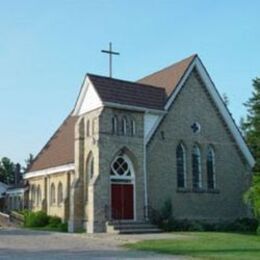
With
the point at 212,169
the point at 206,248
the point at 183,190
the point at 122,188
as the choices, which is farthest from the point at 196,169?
the point at 206,248

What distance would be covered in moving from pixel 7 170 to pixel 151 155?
2264 inches

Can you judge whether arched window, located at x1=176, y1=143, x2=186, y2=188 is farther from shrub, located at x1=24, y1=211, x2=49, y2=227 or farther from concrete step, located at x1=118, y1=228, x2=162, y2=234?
shrub, located at x1=24, y1=211, x2=49, y2=227

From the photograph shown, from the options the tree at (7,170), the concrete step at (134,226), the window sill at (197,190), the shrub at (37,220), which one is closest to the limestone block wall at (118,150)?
the concrete step at (134,226)

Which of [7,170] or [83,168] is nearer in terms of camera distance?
[83,168]

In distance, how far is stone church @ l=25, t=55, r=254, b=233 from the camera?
102 feet

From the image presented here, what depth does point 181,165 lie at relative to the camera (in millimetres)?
34469

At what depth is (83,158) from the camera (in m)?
32.9

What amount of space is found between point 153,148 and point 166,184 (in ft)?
7.48

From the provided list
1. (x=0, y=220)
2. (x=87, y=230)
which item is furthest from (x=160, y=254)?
(x=0, y=220)

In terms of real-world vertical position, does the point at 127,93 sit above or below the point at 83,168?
above

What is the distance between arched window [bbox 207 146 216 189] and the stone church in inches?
2.5

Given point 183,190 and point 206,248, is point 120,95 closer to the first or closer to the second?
point 183,190

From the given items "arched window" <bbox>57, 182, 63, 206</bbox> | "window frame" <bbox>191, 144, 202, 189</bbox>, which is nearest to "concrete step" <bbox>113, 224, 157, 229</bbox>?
"window frame" <bbox>191, 144, 202, 189</bbox>

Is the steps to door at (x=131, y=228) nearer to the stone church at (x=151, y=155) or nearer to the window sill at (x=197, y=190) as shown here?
the stone church at (x=151, y=155)
